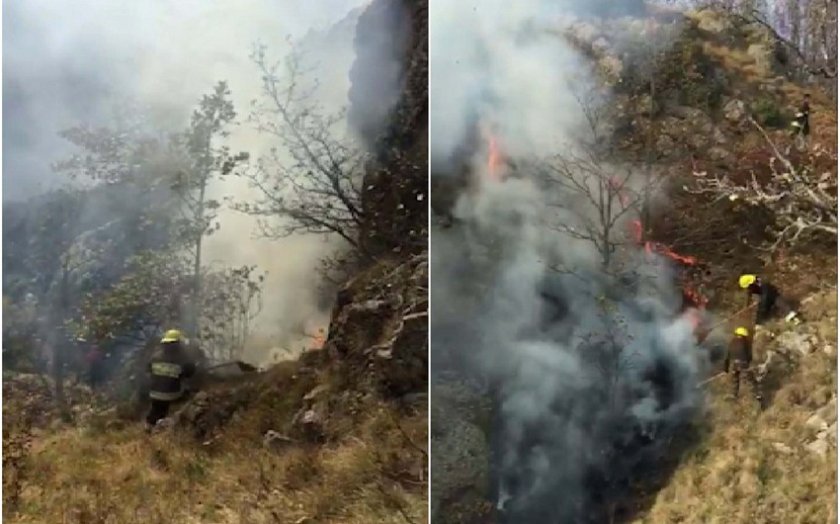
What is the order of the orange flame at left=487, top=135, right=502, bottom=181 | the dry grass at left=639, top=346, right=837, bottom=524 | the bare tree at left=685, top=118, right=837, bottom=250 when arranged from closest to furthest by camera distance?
the dry grass at left=639, top=346, right=837, bottom=524 < the bare tree at left=685, top=118, right=837, bottom=250 < the orange flame at left=487, top=135, right=502, bottom=181

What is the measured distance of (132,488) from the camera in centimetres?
292

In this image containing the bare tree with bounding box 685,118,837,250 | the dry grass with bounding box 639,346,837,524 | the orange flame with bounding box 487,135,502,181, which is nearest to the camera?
the dry grass with bounding box 639,346,837,524

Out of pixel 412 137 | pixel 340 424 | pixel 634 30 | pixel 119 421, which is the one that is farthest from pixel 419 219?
pixel 119 421

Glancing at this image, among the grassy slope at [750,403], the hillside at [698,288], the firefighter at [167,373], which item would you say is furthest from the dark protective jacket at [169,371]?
the grassy slope at [750,403]

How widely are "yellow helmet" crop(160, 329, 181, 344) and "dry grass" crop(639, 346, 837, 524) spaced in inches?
64.0

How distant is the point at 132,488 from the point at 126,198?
38.0 inches

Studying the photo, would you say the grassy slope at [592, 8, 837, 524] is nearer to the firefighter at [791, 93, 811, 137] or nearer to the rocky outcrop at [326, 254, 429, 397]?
the firefighter at [791, 93, 811, 137]

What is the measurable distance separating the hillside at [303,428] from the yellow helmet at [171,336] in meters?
0.18

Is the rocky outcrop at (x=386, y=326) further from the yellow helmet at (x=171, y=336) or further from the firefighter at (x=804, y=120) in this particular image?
the firefighter at (x=804, y=120)

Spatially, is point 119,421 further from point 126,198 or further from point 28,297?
point 126,198

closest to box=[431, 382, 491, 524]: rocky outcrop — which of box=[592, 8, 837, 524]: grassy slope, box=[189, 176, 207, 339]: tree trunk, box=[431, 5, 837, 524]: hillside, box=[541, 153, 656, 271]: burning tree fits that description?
box=[431, 5, 837, 524]: hillside

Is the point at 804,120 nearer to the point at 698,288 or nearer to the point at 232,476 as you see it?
the point at 698,288

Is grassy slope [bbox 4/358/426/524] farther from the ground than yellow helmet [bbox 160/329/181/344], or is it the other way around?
yellow helmet [bbox 160/329/181/344]

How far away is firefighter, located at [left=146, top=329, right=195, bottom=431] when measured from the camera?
2.95 meters
